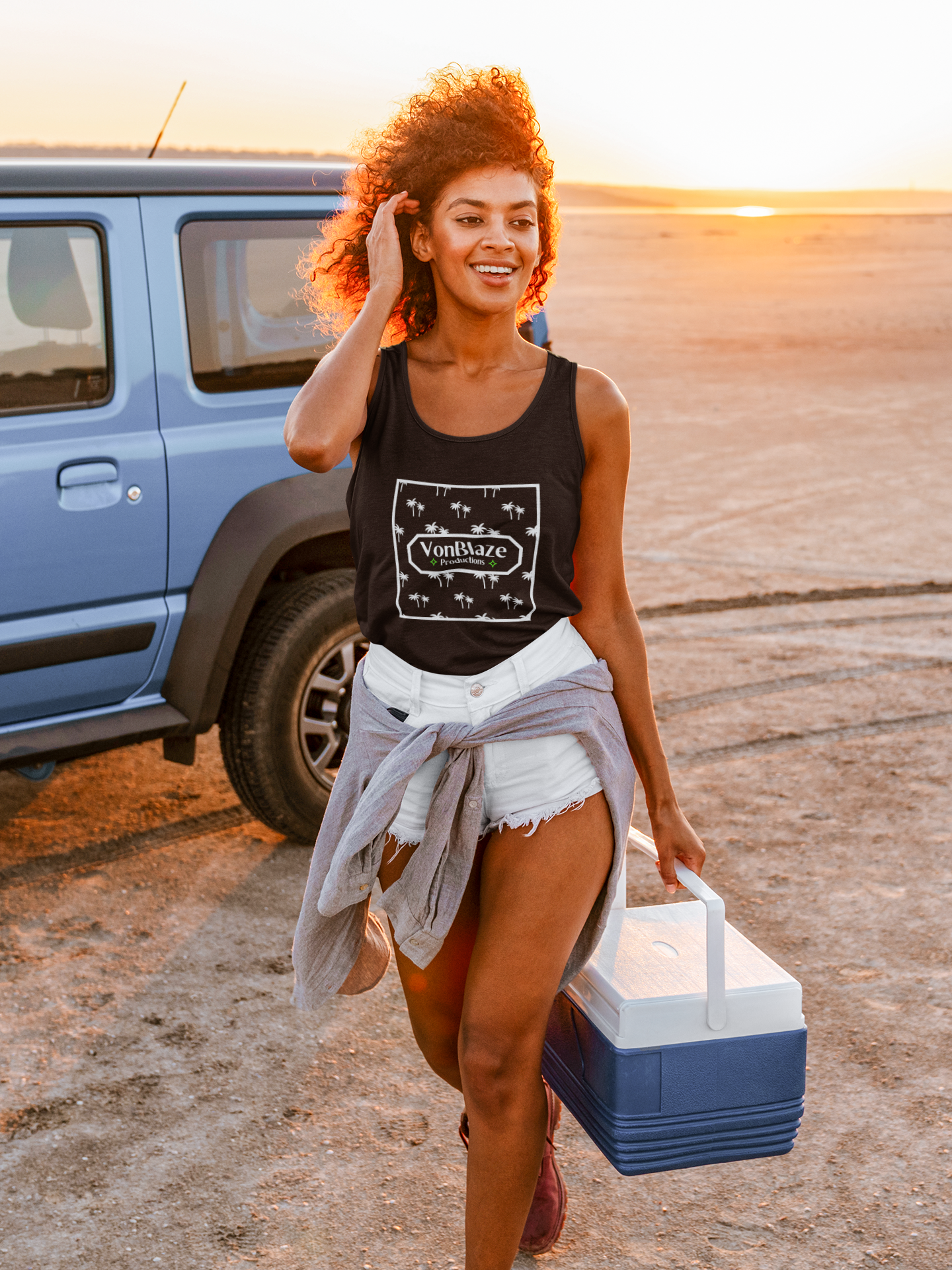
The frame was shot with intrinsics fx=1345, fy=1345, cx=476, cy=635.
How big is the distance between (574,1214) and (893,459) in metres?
9.74

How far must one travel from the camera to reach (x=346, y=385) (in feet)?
7.60

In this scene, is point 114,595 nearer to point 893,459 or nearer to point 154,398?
point 154,398

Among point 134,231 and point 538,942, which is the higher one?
point 134,231

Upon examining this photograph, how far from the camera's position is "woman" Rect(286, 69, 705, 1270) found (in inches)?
89.0

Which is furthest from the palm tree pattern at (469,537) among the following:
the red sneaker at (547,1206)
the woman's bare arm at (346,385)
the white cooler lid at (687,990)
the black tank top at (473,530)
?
the red sneaker at (547,1206)

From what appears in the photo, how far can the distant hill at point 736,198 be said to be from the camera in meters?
130

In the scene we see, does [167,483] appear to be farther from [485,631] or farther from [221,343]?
[485,631]

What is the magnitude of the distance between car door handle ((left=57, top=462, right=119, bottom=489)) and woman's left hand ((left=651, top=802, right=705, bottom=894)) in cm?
218

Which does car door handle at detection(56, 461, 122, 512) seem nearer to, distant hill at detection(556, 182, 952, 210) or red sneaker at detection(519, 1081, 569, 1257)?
red sneaker at detection(519, 1081, 569, 1257)

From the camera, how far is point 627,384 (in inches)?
663

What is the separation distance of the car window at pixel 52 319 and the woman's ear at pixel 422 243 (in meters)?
1.84

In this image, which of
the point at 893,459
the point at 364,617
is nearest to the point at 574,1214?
the point at 364,617

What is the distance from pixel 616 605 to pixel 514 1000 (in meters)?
0.73

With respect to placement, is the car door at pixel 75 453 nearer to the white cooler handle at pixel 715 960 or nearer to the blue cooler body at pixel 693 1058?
the blue cooler body at pixel 693 1058
